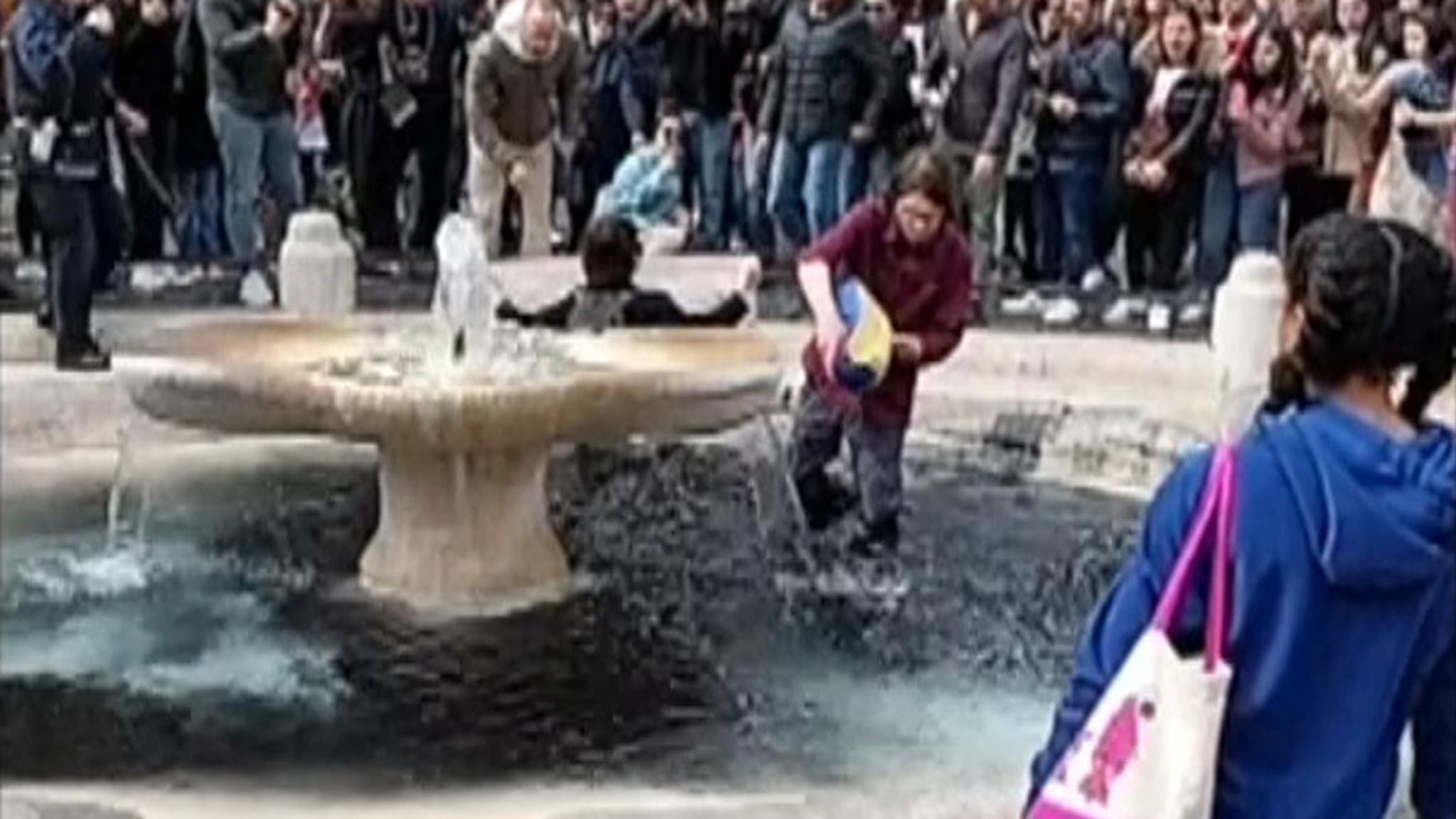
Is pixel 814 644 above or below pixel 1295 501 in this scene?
below

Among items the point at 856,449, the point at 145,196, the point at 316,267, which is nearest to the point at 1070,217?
the point at 316,267

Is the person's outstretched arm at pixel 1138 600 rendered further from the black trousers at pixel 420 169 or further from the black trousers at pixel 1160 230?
the black trousers at pixel 420 169

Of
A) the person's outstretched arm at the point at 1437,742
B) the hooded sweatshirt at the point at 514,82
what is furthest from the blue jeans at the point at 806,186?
the person's outstretched arm at the point at 1437,742

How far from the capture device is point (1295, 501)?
3617mm

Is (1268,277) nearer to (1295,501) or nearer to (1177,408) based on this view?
(1177,408)

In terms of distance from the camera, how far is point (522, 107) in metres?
15.4

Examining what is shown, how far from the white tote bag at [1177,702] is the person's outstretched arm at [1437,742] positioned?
0.92ft

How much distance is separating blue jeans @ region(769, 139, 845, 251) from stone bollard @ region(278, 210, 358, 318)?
2.73 meters

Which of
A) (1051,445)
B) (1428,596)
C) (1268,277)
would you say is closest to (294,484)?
(1051,445)

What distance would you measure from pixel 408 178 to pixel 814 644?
7.33 meters

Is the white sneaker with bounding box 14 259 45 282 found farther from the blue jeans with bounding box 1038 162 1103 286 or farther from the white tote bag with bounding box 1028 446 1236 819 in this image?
the white tote bag with bounding box 1028 446 1236 819

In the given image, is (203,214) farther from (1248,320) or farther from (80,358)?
(1248,320)

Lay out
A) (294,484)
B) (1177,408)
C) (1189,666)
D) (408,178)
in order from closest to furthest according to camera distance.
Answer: (1189,666)
(294,484)
(1177,408)
(408,178)

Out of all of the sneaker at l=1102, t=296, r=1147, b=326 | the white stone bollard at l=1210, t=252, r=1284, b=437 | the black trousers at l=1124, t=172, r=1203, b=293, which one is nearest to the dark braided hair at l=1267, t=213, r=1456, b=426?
the white stone bollard at l=1210, t=252, r=1284, b=437
